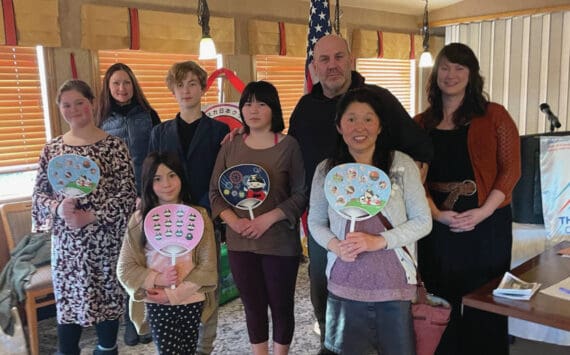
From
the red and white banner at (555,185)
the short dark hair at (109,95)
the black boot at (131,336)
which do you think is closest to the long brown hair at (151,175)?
the short dark hair at (109,95)

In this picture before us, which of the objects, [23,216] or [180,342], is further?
[23,216]

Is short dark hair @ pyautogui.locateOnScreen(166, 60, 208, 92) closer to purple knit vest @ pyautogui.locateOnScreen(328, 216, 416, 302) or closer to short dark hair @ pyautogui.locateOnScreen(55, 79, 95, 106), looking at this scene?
short dark hair @ pyautogui.locateOnScreen(55, 79, 95, 106)

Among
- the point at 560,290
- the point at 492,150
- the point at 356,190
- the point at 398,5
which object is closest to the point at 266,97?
the point at 356,190

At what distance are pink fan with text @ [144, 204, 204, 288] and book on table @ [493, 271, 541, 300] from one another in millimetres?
1023

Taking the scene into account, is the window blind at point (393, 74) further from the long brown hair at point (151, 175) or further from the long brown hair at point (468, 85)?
the long brown hair at point (151, 175)

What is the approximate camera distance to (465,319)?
2.01 metres

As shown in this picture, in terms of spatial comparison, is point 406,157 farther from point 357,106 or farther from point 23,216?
point 23,216

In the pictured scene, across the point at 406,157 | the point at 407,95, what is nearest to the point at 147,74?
the point at 406,157

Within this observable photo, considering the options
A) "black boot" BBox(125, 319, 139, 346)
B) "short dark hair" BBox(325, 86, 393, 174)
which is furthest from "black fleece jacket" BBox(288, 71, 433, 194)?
"black boot" BBox(125, 319, 139, 346)

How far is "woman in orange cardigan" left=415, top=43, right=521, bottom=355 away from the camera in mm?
1931

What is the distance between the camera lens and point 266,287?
2039 millimetres

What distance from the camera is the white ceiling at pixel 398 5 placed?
5.47 meters

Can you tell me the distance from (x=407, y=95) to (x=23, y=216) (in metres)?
4.96

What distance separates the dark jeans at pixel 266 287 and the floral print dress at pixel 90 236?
1.69 ft
